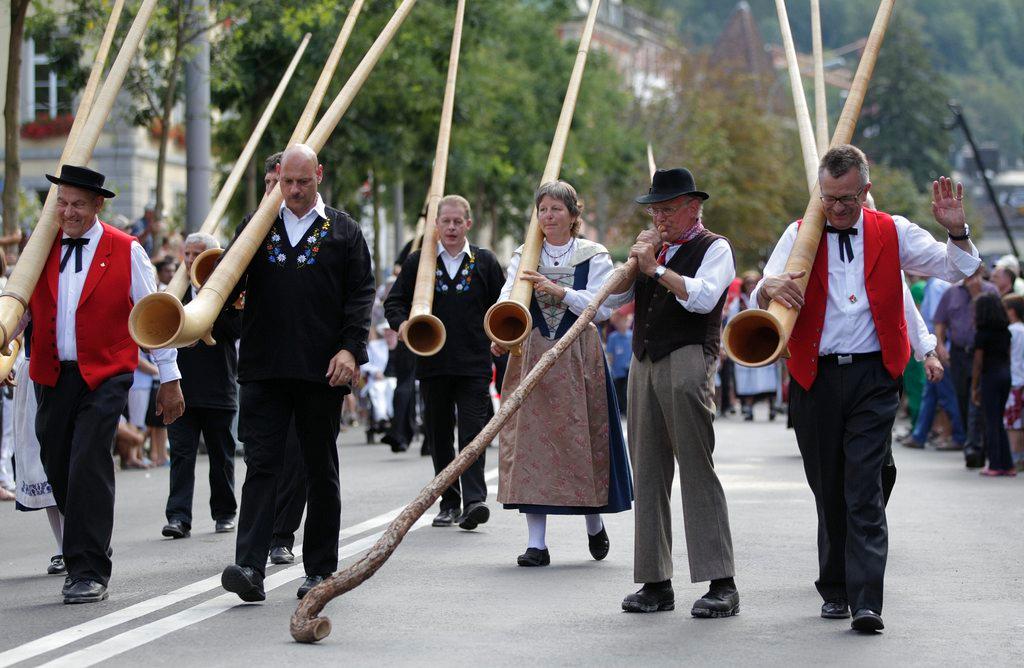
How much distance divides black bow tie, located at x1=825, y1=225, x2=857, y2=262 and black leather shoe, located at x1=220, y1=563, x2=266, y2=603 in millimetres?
2875

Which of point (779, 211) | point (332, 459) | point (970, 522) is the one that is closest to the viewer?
point (332, 459)

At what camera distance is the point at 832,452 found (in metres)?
7.97

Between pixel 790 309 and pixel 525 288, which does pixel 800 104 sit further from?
pixel 790 309

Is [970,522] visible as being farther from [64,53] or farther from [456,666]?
[64,53]

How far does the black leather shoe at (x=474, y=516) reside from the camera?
11.6 meters

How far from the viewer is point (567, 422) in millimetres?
10109

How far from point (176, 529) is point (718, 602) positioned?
4.46 meters

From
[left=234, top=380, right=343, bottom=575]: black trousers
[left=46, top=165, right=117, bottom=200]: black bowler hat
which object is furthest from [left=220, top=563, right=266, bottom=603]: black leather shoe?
[left=46, top=165, right=117, bottom=200]: black bowler hat

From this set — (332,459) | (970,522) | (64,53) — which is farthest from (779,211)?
(332,459)


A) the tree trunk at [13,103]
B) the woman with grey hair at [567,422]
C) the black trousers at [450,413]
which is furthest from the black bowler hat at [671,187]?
the tree trunk at [13,103]

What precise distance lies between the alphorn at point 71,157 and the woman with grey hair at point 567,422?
96.1 inches

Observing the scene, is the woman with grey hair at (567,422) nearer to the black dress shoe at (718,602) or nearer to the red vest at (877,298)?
the black dress shoe at (718,602)

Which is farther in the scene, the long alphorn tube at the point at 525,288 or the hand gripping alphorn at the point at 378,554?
the long alphorn tube at the point at 525,288

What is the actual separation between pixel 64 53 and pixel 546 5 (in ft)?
87.6
